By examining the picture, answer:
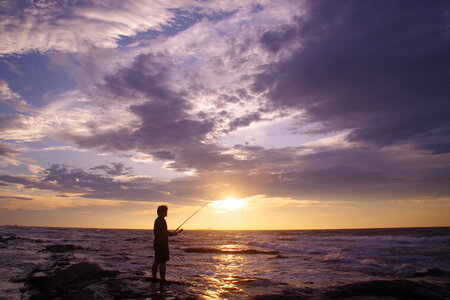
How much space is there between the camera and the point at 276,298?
7289mm

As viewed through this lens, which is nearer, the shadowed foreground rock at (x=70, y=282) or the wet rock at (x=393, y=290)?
the shadowed foreground rock at (x=70, y=282)

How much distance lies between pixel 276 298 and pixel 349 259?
12488 millimetres

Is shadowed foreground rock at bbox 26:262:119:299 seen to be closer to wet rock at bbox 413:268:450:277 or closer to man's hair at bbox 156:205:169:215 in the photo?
man's hair at bbox 156:205:169:215

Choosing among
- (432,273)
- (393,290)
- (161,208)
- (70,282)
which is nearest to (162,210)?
(161,208)

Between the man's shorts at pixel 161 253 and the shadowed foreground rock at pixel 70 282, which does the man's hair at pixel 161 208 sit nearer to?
the man's shorts at pixel 161 253

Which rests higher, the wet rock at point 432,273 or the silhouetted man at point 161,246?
the silhouetted man at point 161,246

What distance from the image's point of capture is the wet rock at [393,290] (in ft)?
24.8

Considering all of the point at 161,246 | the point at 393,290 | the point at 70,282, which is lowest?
the point at 393,290

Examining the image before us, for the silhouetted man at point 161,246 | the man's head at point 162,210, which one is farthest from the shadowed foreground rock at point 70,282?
the man's head at point 162,210

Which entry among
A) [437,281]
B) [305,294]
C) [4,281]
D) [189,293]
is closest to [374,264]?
[437,281]

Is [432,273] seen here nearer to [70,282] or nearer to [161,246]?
[161,246]

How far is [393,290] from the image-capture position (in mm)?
7867

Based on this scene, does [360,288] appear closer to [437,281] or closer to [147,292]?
[437,281]

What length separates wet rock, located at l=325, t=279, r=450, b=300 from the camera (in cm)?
755
